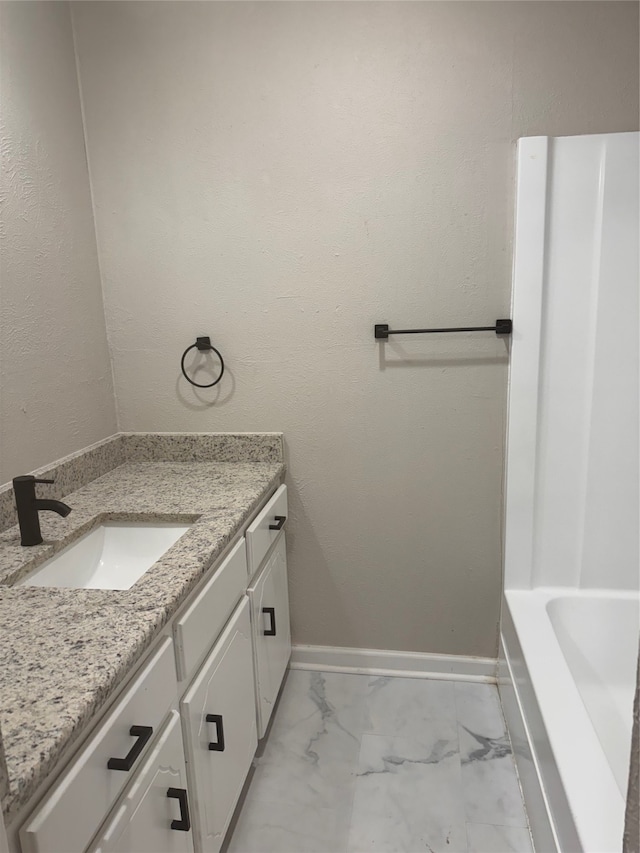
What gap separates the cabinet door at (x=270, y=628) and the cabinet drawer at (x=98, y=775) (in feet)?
2.01

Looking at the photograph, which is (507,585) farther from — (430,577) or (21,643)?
(21,643)

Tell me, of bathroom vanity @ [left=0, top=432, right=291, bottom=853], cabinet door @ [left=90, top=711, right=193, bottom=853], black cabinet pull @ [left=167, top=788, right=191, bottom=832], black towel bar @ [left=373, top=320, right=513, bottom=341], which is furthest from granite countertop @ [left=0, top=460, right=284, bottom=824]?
black towel bar @ [left=373, top=320, right=513, bottom=341]

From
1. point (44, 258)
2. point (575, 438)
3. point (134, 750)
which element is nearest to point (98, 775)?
point (134, 750)

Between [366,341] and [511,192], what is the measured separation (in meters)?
0.64

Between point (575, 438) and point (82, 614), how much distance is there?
1545mm

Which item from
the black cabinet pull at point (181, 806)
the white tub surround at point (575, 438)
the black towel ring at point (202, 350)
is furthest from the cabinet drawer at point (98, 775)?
the black towel ring at point (202, 350)

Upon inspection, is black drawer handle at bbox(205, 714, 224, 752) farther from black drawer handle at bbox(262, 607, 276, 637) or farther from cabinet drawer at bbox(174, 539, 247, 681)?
black drawer handle at bbox(262, 607, 276, 637)

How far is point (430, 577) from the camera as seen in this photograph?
213 cm

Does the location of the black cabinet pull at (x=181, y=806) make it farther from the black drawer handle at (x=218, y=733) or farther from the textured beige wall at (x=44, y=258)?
the textured beige wall at (x=44, y=258)

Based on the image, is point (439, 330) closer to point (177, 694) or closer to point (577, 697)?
point (577, 697)

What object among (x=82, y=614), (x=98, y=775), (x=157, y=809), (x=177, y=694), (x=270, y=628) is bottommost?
(x=270, y=628)

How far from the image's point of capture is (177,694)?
3.90 feet

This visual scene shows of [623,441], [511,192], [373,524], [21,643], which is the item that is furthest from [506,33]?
[21,643]

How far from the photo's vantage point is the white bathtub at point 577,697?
3.84 ft
